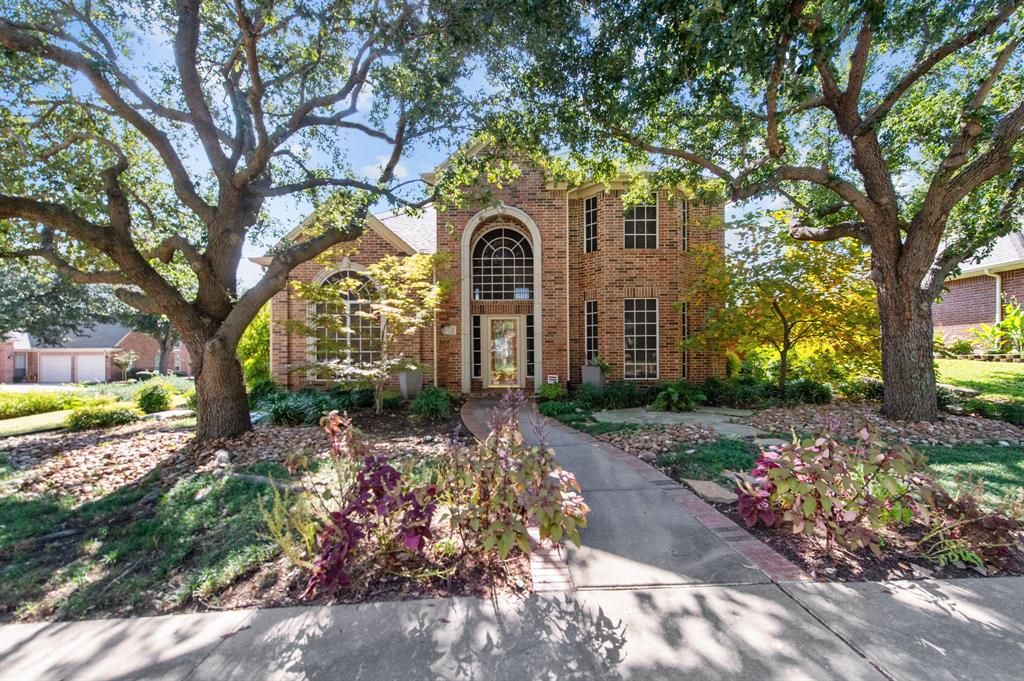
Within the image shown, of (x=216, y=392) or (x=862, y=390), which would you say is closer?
(x=216, y=392)

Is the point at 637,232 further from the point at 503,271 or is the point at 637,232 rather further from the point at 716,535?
the point at 716,535

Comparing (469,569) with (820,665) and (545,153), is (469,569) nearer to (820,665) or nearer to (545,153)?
(820,665)

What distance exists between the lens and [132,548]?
3.29 meters

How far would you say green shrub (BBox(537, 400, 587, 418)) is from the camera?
28.6 ft

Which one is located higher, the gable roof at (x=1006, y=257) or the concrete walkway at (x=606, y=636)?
the gable roof at (x=1006, y=257)

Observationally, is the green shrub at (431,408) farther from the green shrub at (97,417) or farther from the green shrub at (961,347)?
the green shrub at (961,347)

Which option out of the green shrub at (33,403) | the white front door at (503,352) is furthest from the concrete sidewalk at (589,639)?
the green shrub at (33,403)

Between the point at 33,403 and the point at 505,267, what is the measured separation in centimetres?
→ 1443

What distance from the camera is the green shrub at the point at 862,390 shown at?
9.31m

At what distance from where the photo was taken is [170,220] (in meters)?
8.84

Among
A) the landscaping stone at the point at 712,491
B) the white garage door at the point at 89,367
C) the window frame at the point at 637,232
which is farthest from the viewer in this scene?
the white garage door at the point at 89,367

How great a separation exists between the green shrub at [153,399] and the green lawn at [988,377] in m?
19.2

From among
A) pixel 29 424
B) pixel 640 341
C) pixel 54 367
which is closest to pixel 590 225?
pixel 640 341

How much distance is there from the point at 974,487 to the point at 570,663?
11.8ft
